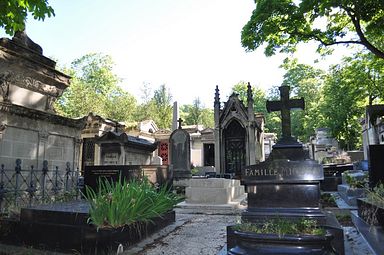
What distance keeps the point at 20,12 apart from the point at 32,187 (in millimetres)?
3457

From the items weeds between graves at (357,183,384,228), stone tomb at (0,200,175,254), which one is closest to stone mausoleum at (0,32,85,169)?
stone tomb at (0,200,175,254)

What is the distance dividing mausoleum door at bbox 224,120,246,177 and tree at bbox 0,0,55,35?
1550 centimetres

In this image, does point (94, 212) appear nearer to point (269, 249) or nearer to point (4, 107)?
point (269, 249)

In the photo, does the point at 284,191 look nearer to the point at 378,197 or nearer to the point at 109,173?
the point at 378,197

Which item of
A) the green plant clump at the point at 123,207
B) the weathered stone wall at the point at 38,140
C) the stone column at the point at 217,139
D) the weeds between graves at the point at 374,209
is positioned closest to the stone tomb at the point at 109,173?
the weathered stone wall at the point at 38,140

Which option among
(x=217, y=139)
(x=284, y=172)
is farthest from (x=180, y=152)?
(x=284, y=172)

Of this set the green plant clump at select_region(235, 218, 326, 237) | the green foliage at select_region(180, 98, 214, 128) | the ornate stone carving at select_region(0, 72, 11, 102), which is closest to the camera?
the green plant clump at select_region(235, 218, 326, 237)

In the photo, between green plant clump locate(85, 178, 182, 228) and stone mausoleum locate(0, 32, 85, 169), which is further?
stone mausoleum locate(0, 32, 85, 169)

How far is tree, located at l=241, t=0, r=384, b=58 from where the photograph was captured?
36.5 feet

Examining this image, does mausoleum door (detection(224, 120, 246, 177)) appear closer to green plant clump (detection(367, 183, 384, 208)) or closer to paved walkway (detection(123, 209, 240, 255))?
paved walkway (detection(123, 209, 240, 255))

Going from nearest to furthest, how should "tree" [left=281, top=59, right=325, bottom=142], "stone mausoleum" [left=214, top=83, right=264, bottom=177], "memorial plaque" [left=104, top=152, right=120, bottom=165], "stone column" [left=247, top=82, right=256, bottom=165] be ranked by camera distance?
"memorial plaque" [left=104, top=152, right=120, bottom=165], "stone column" [left=247, top=82, right=256, bottom=165], "stone mausoleum" [left=214, top=83, right=264, bottom=177], "tree" [left=281, top=59, right=325, bottom=142]

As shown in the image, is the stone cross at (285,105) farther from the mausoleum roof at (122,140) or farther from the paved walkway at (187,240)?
the mausoleum roof at (122,140)

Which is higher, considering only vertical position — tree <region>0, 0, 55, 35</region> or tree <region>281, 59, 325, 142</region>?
tree <region>281, 59, 325, 142</region>

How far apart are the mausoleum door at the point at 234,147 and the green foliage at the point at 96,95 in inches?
674
